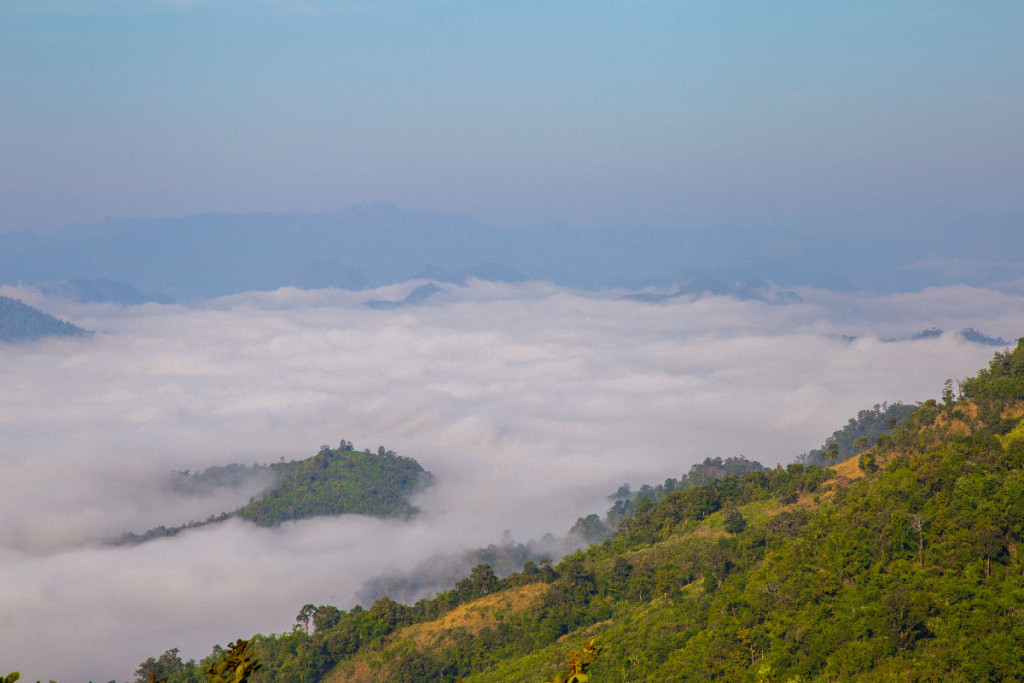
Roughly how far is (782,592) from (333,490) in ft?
335

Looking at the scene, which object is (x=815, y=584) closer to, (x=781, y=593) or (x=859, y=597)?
(x=781, y=593)

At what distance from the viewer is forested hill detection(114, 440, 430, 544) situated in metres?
143

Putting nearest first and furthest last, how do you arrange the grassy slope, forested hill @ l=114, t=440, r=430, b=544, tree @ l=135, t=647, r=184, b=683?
→ the grassy slope < tree @ l=135, t=647, r=184, b=683 < forested hill @ l=114, t=440, r=430, b=544

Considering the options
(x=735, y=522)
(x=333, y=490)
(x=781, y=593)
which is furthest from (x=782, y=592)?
(x=333, y=490)

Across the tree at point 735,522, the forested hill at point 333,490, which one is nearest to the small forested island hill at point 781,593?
the tree at point 735,522

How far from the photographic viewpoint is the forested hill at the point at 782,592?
4488cm

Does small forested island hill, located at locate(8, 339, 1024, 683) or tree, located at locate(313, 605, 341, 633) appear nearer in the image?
small forested island hill, located at locate(8, 339, 1024, 683)

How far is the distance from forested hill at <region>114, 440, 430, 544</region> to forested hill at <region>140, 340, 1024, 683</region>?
5794cm

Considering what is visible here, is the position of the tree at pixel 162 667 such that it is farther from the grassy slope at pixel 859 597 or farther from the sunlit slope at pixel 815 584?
the grassy slope at pixel 859 597

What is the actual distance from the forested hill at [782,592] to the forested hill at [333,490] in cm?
5794

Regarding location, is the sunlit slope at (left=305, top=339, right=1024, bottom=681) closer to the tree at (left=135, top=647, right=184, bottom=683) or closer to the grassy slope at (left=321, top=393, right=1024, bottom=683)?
the grassy slope at (left=321, top=393, right=1024, bottom=683)

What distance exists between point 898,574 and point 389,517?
105951mm

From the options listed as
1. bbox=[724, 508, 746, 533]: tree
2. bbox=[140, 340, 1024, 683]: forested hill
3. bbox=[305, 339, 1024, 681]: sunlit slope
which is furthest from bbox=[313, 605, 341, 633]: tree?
bbox=[724, 508, 746, 533]: tree

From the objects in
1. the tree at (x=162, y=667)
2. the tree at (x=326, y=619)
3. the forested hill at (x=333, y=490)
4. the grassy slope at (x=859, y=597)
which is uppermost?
the forested hill at (x=333, y=490)
